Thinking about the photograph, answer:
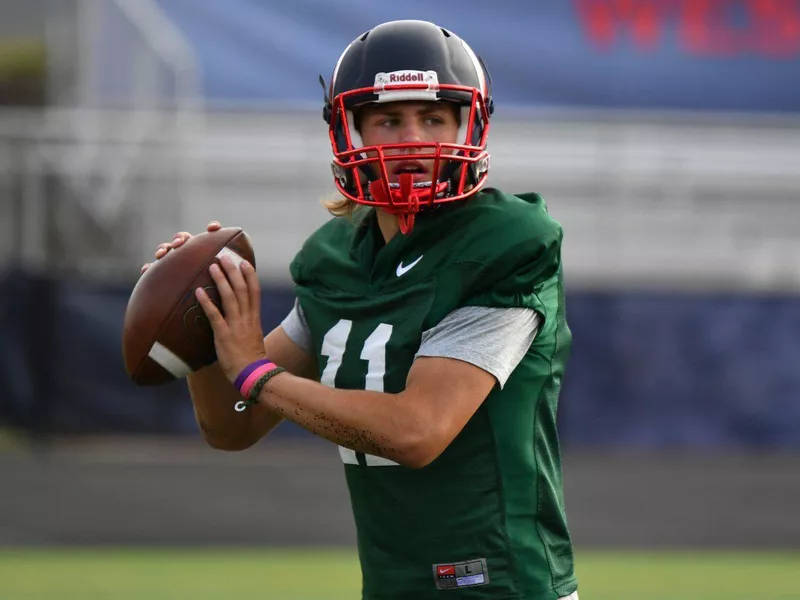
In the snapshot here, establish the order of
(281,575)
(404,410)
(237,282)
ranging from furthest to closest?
1. (281,575)
2. (237,282)
3. (404,410)

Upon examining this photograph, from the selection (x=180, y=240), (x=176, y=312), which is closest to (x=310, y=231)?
(x=180, y=240)

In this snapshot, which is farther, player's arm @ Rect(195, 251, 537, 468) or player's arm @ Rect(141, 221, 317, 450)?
player's arm @ Rect(141, 221, 317, 450)

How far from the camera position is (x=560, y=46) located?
12.4 meters

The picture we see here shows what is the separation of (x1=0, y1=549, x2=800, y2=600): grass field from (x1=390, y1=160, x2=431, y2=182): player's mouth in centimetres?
340

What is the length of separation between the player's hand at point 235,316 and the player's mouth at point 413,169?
0.37 m

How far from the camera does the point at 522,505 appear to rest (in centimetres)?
265

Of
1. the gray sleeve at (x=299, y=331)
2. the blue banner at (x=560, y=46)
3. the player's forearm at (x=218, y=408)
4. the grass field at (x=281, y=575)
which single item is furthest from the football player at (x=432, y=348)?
the blue banner at (x=560, y=46)

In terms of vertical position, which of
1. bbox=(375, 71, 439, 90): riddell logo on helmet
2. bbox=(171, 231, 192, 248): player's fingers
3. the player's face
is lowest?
bbox=(171, 231, 192, 248): player's fingers

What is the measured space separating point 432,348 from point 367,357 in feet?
0.60

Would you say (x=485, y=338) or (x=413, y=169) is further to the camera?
(x=413, y=169)

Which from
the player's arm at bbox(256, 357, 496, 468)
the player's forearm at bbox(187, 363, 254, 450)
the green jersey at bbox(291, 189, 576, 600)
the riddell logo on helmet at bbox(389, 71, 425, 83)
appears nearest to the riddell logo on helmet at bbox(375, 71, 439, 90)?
the riddell logo on helmet at bbox(389, 71, 425, 83)

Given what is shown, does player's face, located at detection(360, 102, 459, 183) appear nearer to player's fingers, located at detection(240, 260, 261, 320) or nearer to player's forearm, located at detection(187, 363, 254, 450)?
player's fingers, located at detection(240, 260, 261, 320)

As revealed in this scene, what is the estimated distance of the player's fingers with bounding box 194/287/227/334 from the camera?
2724 millimetres

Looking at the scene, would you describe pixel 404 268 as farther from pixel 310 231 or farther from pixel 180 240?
pixel 310 231
